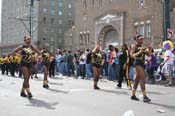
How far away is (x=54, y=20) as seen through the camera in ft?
407

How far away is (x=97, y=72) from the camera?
57.4ft

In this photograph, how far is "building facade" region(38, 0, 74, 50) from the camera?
120812mm

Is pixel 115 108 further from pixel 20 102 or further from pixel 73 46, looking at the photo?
pixel 73 46

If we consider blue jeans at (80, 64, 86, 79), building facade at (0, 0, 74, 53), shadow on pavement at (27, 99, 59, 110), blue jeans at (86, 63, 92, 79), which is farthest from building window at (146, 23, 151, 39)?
building facade at (0, 0, 74, 53)

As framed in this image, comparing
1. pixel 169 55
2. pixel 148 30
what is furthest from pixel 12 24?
pixel 169 55

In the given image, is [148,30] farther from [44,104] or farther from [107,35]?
[44,104]

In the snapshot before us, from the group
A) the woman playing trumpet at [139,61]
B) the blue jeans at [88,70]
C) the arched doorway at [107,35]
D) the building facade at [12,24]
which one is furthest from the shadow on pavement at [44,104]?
the building facade at [12,24]

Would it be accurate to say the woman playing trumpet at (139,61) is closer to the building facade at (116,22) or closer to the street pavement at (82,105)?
the street pavement at (82,105)

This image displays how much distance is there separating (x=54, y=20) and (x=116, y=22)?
59471 millimetres

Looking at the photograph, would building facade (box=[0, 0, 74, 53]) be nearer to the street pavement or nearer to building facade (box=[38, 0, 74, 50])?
building facade (box=[38, 0, 74, 50])

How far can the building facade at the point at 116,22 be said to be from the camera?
57.9 m

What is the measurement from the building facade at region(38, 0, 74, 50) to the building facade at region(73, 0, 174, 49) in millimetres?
42489

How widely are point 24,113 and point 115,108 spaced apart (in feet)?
7.81

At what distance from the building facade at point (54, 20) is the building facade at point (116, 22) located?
4249 cm
